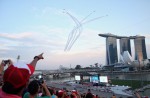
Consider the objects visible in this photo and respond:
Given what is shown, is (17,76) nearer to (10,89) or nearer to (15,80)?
(15,80)

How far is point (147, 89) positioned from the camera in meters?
→ 51.6

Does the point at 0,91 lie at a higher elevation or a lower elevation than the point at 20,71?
lower

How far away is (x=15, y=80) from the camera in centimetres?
253

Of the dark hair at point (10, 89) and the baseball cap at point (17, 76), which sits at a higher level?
the baseball cap at point (17, 76)

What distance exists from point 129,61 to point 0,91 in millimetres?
201278

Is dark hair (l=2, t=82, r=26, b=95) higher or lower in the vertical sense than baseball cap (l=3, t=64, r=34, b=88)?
lower

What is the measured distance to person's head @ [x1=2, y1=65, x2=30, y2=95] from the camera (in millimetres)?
2529

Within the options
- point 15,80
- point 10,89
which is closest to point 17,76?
point 15,80

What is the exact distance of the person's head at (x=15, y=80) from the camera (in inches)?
99.6

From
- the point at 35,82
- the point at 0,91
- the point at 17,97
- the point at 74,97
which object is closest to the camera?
the point at 17,97

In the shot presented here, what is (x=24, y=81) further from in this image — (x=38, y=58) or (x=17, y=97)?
(x=38, y=58)

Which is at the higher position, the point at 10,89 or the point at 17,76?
the point at 17,76

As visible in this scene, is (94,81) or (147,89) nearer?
(147,89)

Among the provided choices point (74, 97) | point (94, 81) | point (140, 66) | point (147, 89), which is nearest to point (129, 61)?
point (140, 66)
